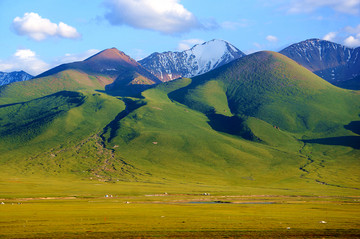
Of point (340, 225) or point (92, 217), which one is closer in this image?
point (340, 225)

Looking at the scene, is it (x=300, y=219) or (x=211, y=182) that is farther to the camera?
(x=211, y=182)

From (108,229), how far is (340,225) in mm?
33597

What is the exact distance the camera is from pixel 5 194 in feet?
360

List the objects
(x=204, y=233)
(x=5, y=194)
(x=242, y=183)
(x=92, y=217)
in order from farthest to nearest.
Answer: (x=242, y=183) → (x=5, y=194) → (x=92, y=217) → (x=204, y=233)

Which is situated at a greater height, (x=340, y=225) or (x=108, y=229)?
(x=340, y=225)

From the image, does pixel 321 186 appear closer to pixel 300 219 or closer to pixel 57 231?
pixel 300 219

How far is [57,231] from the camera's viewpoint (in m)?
47.8

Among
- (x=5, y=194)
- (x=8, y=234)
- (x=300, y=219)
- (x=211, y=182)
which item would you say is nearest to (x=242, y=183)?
(x=211, y=182)

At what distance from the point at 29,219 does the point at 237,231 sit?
3105 cm

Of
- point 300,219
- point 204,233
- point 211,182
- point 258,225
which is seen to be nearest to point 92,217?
point 204,233

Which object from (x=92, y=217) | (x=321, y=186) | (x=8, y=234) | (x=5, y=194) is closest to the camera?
(x=8, y=234)

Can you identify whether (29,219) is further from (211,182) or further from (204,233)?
(211,182)

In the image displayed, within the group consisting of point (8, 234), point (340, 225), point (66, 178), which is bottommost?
point (66, 178)

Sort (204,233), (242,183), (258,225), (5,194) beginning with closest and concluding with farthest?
(204,233)
(258,225)
(5,194)
(242,183)
